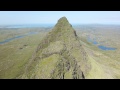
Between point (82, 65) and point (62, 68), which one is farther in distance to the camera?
point (82, 65)

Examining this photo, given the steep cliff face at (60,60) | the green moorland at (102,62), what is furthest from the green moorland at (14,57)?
the green moorland at (102,62)

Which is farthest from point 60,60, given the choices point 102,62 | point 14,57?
point 14,57

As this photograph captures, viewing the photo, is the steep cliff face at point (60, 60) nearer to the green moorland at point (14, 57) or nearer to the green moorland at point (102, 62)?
the green moorland at point (102, 62)

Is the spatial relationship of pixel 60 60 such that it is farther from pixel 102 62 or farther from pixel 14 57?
pixel 14 57

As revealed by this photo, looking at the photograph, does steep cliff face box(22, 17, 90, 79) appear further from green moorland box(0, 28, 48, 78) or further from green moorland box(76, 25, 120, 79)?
green moorland box(0, 28, 48, 78)
